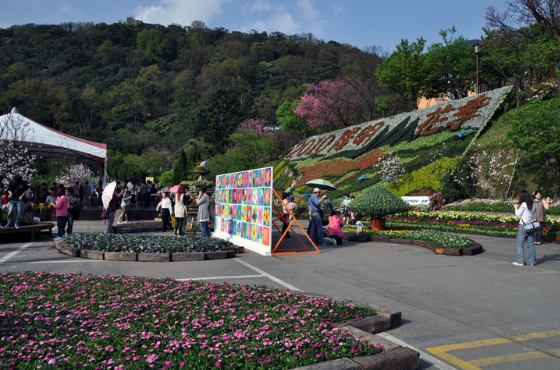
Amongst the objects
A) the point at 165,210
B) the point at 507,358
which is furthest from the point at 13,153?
the point at 507,358

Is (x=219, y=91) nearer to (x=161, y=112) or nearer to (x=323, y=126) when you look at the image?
(x=323, y=126)

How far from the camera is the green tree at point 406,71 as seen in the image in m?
42.2

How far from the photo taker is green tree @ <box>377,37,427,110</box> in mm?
42188

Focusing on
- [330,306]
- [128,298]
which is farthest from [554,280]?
[128,298]

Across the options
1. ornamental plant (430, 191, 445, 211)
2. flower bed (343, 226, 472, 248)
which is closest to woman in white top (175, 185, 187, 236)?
flower bed (343, 226, 472, 248)

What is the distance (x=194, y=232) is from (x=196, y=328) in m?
12.9

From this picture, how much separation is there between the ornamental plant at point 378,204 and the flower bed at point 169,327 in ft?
33.4

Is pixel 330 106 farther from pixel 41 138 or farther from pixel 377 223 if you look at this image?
pixel 377 223

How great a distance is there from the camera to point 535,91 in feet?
95.7

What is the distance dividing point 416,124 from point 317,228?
82.5 feet

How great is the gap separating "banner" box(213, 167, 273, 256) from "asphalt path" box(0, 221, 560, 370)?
80 cm

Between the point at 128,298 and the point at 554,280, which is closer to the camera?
the point at 128,298

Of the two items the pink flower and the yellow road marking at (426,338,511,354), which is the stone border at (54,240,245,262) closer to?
the pink flower

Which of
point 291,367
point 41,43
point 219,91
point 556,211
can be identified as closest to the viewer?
point 291,367
